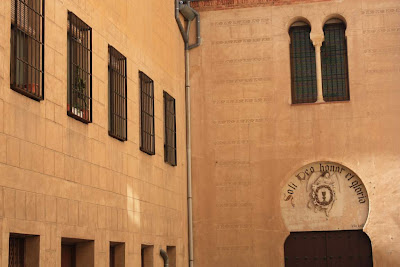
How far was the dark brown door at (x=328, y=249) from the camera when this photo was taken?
18.3 meters

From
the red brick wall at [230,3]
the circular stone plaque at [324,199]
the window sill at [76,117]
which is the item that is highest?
the red brick wall at [230,3]

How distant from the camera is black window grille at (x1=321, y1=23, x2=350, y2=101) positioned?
62.7 ft

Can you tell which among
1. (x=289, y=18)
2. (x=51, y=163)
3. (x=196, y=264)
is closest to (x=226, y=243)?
(x=196, y=264)

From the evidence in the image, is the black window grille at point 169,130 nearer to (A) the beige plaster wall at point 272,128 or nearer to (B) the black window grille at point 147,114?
(B) the black window grille at point 147,114

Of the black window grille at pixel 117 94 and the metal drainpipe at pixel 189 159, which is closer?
the black window grille at pixel 117 94

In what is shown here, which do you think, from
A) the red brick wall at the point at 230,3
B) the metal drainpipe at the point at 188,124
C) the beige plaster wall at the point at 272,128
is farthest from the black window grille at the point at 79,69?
the red brick wall at the point at 230,3

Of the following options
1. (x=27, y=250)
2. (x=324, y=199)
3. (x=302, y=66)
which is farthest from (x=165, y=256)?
(x=302, y=66)

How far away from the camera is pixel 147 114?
619 inches

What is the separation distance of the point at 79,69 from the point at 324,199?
832 centimetres

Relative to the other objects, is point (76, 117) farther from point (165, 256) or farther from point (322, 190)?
point (322, 190)

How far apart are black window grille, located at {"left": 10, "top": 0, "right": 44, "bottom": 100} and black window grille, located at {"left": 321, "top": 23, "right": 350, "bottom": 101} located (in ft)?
32.2

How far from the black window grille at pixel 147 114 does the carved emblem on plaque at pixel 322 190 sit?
15.4 feet

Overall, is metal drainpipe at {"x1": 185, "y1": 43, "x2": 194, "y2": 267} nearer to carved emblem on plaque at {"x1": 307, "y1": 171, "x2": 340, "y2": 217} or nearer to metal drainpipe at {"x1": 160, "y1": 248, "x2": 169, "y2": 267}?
metal drainpipe at {"x1": 160, "y1": 248, "x2": 169, "y2": 267}

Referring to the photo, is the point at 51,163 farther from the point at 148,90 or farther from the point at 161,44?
the point at 161,44
